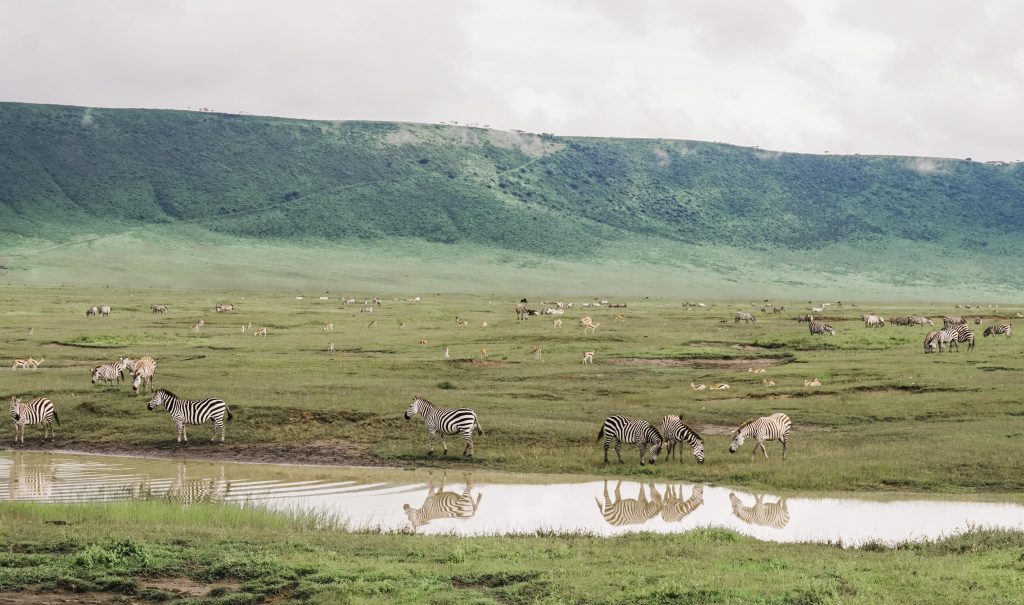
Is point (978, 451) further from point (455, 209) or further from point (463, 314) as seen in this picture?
point (455, 209)

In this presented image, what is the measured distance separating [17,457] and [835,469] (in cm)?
1797

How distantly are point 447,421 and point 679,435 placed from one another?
5.08 metres

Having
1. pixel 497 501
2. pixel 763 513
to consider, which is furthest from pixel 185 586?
pixel 763 513

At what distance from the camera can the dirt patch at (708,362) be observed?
136ft

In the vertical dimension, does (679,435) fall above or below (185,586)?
above

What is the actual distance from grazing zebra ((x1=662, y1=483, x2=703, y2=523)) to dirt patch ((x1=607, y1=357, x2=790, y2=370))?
20.2 meters

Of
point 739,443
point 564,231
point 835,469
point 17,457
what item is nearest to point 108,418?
point 17,457

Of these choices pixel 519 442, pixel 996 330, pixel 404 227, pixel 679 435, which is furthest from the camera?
pixel 404 227

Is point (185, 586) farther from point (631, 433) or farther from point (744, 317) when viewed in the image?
point (744, 317)

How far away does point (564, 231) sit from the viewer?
581ft

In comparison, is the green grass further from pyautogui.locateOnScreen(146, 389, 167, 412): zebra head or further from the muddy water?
pyautogui.locateOnScreen(146, 389, 167, 412): zebra head

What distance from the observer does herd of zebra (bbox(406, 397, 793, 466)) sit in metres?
23.3

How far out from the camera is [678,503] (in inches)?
789

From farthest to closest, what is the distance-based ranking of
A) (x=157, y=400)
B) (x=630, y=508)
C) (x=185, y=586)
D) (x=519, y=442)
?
(x=157, y=400), (x=519, y=442), (x=630, y=508), (x=185, y=586)
